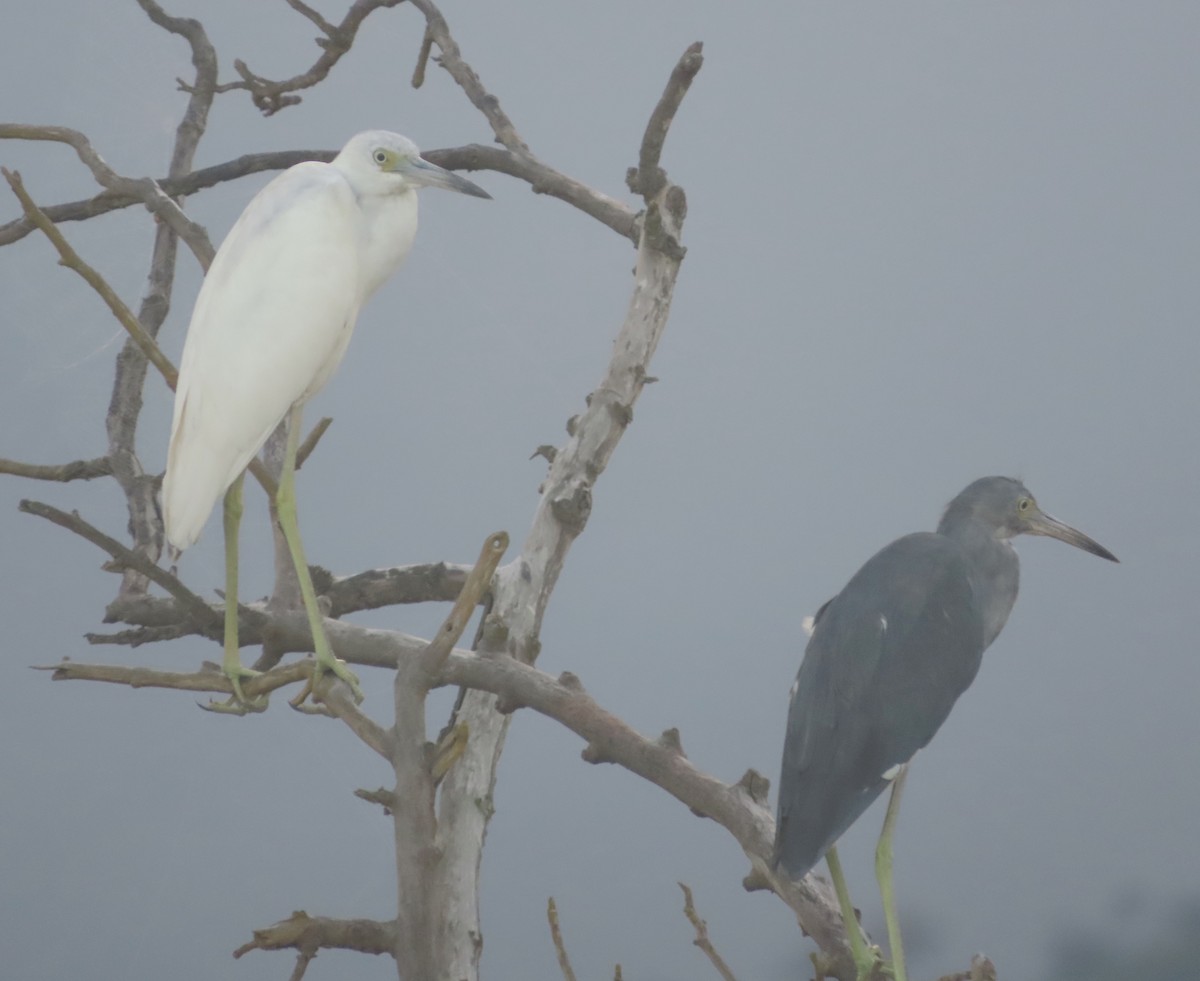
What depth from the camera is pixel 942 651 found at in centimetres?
199

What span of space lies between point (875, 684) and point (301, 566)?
816 mm

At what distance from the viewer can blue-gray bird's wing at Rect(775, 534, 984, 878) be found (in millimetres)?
1857

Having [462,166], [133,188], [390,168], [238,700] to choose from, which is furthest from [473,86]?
[238,700]

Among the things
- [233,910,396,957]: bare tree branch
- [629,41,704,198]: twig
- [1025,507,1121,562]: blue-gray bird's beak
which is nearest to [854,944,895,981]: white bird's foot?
[233,910,396,957]: bare tree branch

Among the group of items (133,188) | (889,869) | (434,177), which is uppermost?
(133,188)

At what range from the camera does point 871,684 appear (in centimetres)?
194

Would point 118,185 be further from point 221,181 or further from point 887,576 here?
point 887,576

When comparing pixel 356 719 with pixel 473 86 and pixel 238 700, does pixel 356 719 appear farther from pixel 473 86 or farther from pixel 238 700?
pixel 473 86

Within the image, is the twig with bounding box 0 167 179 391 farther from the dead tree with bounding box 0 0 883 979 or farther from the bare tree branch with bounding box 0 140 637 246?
the bare tree branch with bounding box 0 140 637 246

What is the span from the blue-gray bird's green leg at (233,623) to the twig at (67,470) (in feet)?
1.40

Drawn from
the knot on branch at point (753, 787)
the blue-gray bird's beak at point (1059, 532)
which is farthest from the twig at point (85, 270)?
the blue-gray bird's beak at point (1059, 532)

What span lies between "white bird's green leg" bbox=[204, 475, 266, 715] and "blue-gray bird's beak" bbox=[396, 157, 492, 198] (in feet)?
1.68

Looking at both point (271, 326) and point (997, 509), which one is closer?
point (271, 326)

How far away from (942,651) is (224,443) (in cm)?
103
